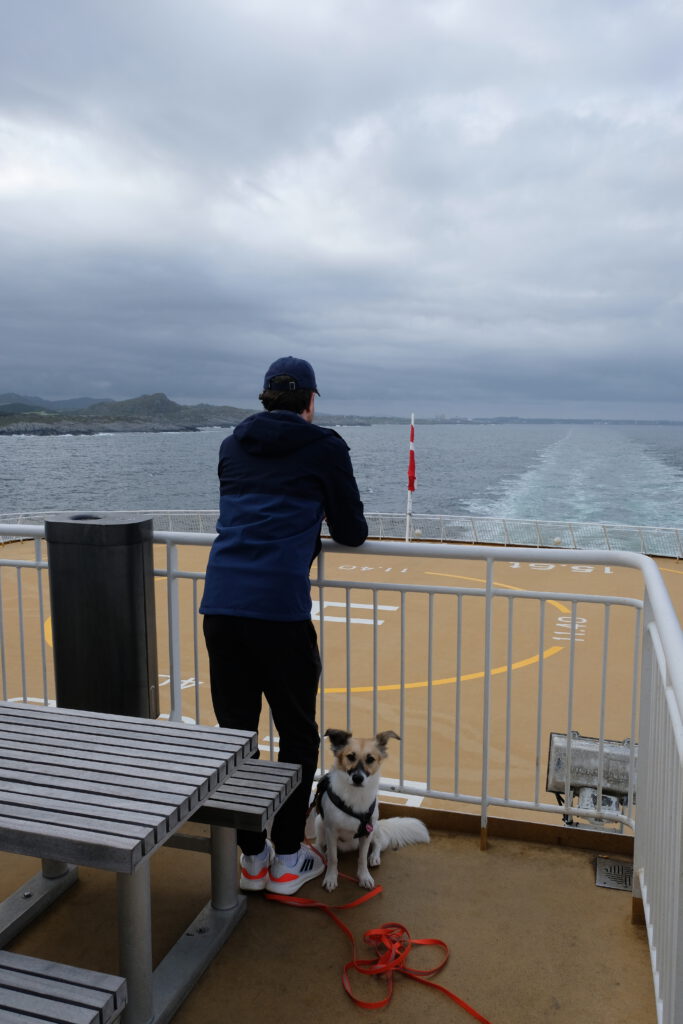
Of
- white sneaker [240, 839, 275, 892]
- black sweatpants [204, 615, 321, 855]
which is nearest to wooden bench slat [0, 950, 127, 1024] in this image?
black sweatpants [204, 615, 321, 855]

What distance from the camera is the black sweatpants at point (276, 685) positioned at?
3029 mm

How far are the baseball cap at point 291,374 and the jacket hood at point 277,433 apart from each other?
0.42ft

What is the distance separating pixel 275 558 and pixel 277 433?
490 millimetres

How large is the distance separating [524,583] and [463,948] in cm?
1989

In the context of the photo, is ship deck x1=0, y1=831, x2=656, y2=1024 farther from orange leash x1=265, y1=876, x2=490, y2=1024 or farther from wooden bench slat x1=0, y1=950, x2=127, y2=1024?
wooden bench slat x1=0, y1=950, x2=127, y2=1024

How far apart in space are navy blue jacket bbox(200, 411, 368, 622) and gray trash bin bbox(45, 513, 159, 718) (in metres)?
0.69

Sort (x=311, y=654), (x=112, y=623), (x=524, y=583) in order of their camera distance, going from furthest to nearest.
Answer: (x=524, y=583)
(x=112, y=623)
(x=311, y=654)

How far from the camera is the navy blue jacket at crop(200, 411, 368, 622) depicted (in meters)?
2.99

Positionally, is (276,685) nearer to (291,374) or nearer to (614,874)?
(291,374)

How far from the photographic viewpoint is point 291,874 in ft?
10.8

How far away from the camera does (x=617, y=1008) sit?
8.59 feet

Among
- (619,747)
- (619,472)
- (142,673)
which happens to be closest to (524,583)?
(619,747)

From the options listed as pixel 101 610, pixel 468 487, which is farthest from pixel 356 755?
pixel 468 487

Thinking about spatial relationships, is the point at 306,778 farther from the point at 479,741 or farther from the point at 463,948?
the point at 479,741
